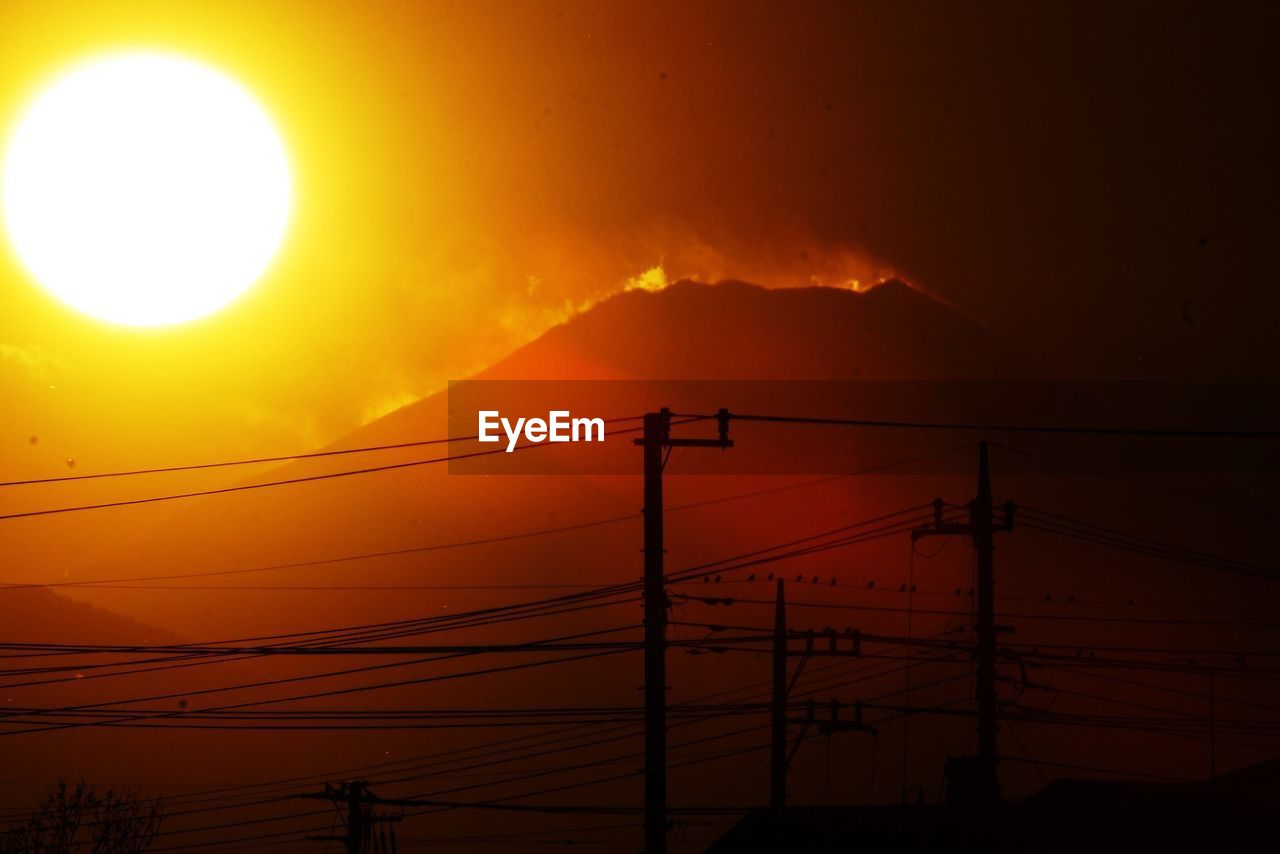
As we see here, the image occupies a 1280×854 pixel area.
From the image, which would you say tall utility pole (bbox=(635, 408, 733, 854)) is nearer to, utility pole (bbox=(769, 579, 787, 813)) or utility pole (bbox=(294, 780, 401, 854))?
utility pole (bbox=(769, 579, 787, 813))

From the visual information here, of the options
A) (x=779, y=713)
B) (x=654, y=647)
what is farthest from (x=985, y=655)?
(x=654, y=647)

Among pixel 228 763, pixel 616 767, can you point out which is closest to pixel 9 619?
pixel 228 763

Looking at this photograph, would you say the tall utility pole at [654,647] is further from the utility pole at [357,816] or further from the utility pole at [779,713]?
the utility pole at [357,816]

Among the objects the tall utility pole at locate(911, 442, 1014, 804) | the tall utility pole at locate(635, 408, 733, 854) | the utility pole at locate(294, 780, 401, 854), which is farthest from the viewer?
the utility pole at locate(294, 780, 401, 854)

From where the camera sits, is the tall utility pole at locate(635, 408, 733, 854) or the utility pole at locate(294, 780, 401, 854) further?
the utility pole at locate(294, 780, 401, 854)

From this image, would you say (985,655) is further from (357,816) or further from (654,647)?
(357,816)

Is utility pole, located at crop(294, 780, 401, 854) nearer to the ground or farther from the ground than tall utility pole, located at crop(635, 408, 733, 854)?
nearer to the ground

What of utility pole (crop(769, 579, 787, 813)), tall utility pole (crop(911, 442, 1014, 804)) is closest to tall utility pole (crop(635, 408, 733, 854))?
tall utility pole (crop(911, 442, 1014, 804))

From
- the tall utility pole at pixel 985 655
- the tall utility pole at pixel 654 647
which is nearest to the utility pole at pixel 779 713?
the tall utility pole at pixel 985 655

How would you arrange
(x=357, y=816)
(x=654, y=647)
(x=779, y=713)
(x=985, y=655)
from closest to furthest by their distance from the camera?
(x=654, y=647), (x=985, y=655), (x=779, y=713), (x=357, y=816)
